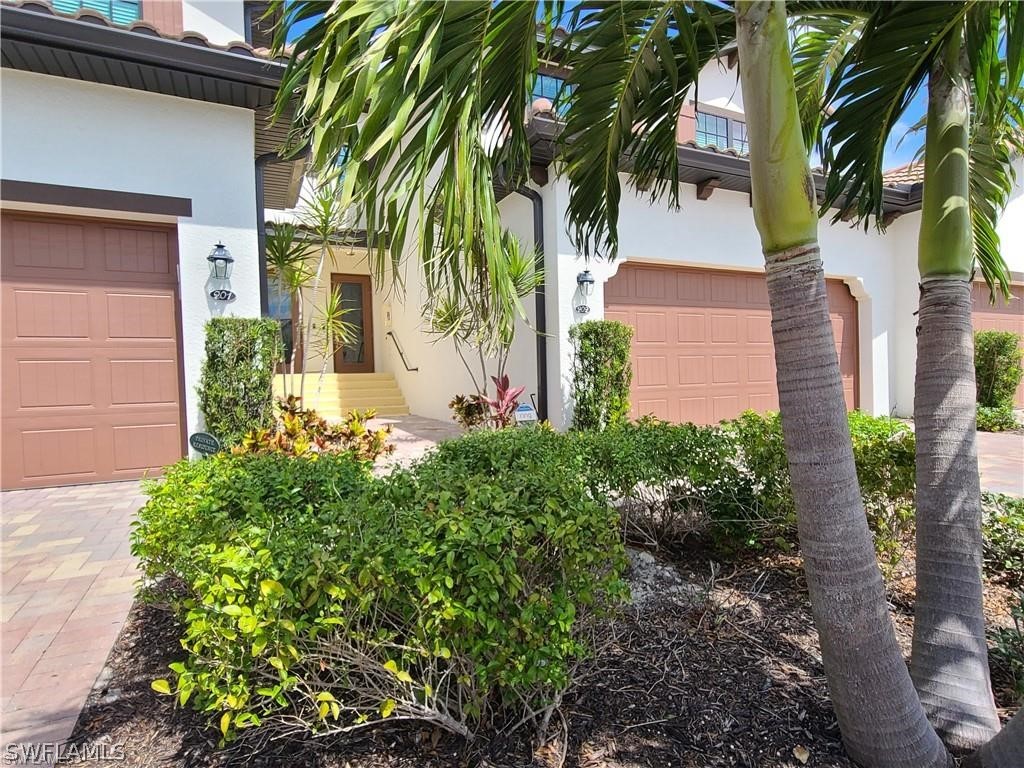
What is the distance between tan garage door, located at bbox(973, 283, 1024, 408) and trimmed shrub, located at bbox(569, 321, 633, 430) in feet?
27.3

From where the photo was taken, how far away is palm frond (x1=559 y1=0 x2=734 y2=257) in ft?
8.20

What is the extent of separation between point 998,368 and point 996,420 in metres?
1.26

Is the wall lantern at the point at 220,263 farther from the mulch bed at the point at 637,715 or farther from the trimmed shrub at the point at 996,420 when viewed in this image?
the trimmed shrub at the point at 996,420

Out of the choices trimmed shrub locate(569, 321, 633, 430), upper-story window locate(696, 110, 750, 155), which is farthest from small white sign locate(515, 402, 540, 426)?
upper-story window locate(696, 110, 750, 155)

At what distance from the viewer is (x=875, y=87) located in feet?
8.50

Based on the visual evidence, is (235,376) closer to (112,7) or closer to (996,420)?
(112,7)

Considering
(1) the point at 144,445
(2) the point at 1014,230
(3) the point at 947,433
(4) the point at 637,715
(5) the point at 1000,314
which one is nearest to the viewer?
(4) the point at 637,715

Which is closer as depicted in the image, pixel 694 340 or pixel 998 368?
pixel 694 340

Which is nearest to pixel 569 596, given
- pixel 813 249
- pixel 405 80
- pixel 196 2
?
pixel 813 249

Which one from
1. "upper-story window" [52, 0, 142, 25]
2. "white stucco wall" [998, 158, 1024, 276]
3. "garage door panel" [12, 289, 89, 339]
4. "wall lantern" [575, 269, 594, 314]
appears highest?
"upper-story window" [52, 0, 142, 25]

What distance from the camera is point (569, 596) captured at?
1885 mm

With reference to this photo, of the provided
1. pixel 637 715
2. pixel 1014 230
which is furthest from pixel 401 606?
pixel 1014 230

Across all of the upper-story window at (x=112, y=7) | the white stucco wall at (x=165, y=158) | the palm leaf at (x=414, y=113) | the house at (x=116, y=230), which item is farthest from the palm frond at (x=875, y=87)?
the upper-story window at (x=112, y=7)

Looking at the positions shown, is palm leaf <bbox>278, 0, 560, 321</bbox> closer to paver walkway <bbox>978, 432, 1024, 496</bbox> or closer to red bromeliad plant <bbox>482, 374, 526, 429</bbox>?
paver walkway <bbox>978, 432, 1024, 496</bbox>
